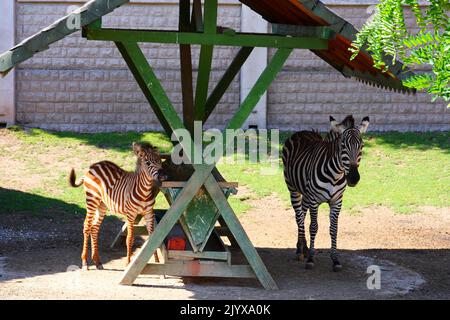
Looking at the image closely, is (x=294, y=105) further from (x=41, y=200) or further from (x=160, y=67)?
(x=41, y=200)

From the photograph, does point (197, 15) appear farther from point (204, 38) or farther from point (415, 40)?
point (415, 40)

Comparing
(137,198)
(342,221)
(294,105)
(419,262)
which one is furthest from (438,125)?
(137,198)

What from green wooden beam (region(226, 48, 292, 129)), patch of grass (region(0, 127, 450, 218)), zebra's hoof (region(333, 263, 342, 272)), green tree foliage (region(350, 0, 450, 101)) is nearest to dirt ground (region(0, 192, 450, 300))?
zebra's hoof (region(333, 263, 342, 272))

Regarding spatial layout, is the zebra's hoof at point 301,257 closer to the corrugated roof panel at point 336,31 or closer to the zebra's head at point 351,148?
the zebra's head at point 351,148

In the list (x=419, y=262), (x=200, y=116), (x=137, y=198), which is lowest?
(x=419, y=262)

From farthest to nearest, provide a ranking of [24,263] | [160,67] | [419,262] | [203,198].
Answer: [160,67] < [419,262] < [24,263] < [203,198]

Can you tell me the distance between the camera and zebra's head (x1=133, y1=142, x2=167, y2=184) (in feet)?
33.2

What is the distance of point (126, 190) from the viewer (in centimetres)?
1046

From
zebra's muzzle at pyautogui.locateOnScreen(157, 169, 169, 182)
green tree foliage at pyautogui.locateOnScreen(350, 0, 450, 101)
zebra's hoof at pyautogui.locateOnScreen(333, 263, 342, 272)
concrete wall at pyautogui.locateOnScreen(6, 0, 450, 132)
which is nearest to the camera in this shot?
green tree foliage at pyautogui.locateOnScreen(350, 0, 450, 101)

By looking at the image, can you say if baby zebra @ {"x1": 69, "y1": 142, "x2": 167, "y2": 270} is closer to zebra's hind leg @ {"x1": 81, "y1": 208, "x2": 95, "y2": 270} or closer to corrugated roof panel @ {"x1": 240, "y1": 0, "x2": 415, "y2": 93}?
zebra's hind leg @ {"x1": 81, "y1": 208, "x2": 95, "y2": 270}

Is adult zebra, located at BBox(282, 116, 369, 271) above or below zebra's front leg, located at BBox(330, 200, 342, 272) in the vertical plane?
above

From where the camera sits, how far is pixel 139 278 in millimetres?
10273

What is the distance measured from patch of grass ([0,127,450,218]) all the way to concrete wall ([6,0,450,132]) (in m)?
0.40

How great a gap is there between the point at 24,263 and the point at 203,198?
2460 millimetres
